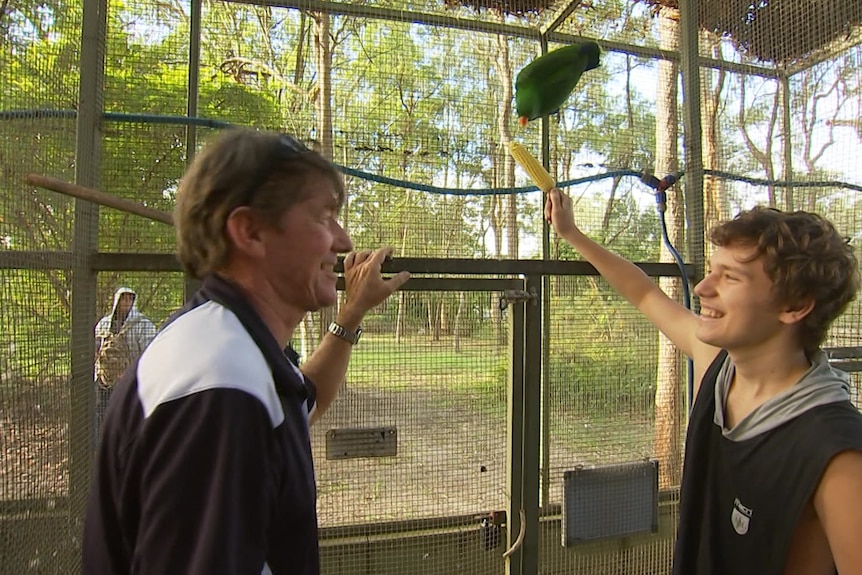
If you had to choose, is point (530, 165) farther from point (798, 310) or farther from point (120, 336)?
point (120, 336)

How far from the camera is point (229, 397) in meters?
0.65

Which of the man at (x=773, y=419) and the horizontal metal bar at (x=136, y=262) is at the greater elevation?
the horizontal metal bar at (x=136, y=262)

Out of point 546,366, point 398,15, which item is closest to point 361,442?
point 546,366

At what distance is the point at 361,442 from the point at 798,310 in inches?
50.7

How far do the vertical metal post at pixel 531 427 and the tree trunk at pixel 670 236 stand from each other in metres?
0.63

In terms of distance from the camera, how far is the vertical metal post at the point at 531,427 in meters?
1.90

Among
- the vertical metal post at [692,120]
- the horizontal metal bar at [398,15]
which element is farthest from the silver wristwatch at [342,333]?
the vertical metal post at [692,120]

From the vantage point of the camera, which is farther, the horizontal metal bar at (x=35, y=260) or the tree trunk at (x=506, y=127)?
the tree trunk at (x=506, y=127)

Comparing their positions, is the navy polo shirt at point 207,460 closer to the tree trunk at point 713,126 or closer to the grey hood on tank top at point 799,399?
the grey hood on tank top at point 799,399

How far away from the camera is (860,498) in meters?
1.02

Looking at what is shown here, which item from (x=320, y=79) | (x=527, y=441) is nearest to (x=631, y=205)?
(x=527, y=441)

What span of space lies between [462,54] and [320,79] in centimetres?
53

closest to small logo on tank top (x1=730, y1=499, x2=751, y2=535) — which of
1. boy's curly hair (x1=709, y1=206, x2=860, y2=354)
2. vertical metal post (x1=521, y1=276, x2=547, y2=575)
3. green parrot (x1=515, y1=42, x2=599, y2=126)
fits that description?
boy's curly hair (x1=709, y1=206, x2=860, y2=354)

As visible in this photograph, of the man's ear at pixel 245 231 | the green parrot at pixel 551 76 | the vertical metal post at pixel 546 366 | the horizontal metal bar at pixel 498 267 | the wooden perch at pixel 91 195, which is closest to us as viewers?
the man's ear at pixel 245 231
